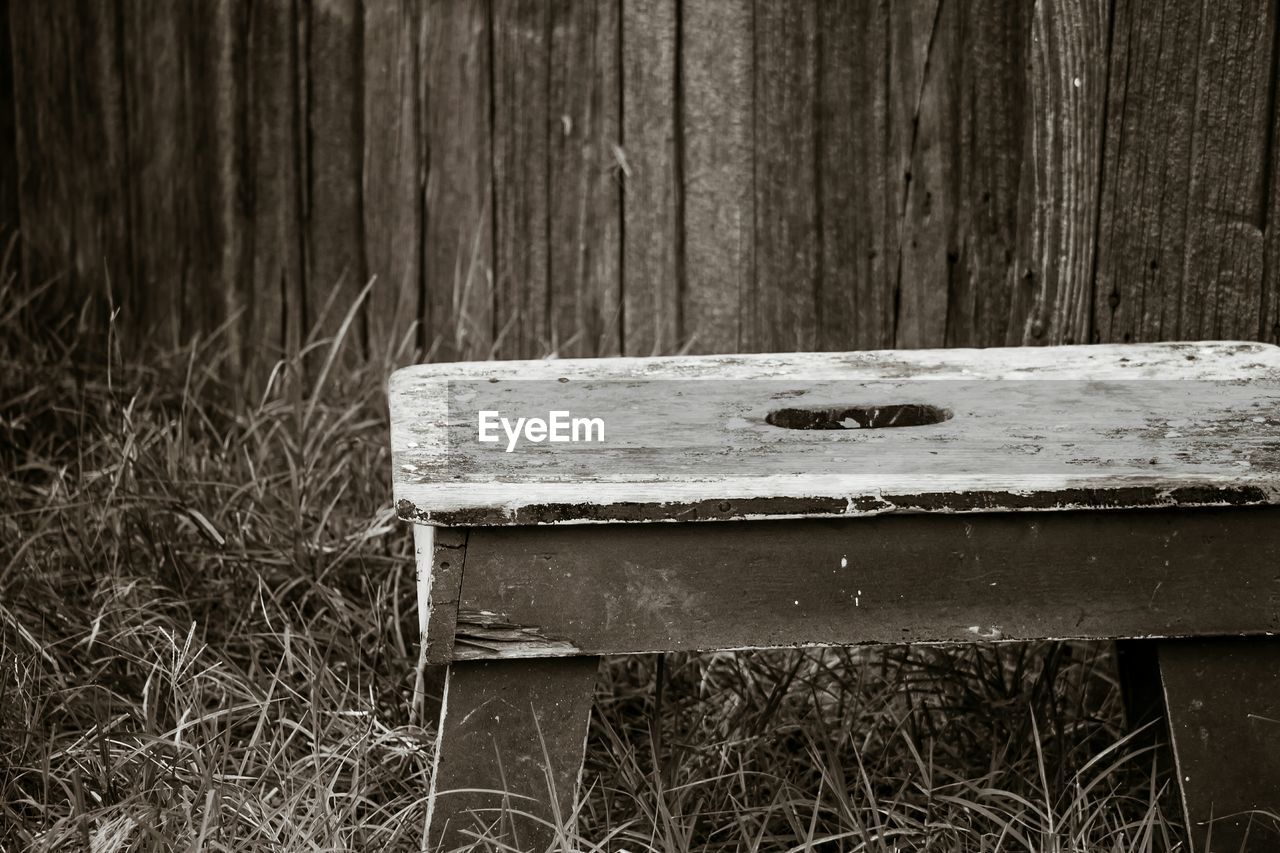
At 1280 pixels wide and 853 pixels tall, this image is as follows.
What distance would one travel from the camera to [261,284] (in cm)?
271

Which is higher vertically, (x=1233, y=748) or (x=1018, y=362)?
(x=1018, y=362)

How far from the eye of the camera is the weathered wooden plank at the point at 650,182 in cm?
245

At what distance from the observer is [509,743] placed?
1.41 meters

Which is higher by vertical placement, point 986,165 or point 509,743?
point 986,165

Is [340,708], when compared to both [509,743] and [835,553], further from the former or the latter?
[835,553]

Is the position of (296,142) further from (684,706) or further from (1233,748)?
(1233,748)

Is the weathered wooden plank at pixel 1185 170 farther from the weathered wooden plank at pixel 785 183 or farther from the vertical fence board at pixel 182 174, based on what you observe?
the vertical fence board at pixel 182 174

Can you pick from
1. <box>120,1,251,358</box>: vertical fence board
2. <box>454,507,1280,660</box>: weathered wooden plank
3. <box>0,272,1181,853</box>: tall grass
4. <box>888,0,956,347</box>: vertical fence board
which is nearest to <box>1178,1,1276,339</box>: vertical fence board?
<box>888,0,956,347</box>: vertical fence board

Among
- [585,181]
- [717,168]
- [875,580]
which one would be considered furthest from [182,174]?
[875,580]

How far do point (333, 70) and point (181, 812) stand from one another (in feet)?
5.58

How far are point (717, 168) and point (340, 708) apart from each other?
1345 mm

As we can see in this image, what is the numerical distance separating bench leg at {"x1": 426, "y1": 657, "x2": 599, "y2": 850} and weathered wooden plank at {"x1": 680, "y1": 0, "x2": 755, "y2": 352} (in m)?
1.20

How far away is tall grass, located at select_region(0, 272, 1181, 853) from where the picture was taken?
153cm

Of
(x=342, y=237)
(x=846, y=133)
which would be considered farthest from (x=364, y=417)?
(x=846, y=133)
